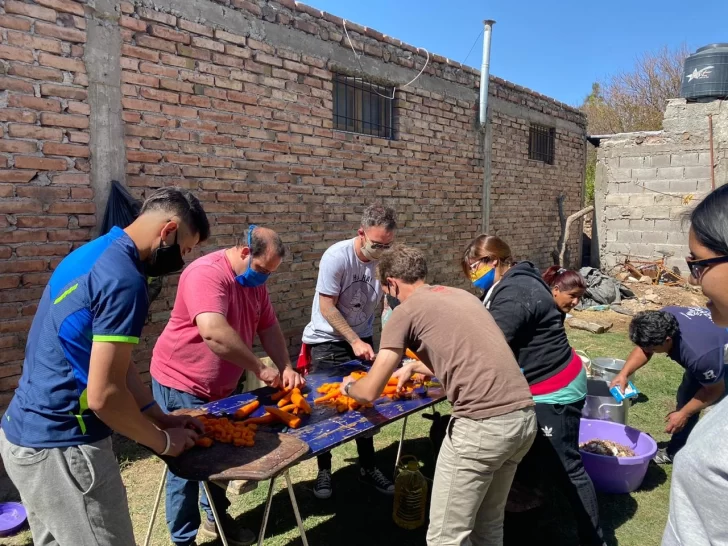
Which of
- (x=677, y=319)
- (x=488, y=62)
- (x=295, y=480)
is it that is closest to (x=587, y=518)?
(x=677, y=319)

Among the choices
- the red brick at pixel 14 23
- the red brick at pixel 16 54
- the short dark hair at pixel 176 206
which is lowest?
the short dark hair at pixel 176 206

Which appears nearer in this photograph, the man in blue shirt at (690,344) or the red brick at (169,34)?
the man in blue shirt at (690,344)

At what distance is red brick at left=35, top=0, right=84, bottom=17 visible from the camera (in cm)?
398

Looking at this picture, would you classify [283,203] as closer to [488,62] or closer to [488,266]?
[488,266]

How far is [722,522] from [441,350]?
161 centimetres

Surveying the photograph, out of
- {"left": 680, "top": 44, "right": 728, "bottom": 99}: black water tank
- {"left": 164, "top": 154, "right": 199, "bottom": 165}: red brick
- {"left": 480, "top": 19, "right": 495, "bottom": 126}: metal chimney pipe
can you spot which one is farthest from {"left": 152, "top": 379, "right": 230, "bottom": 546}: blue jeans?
{"left": 680, "top": 44, "right": 728, "bottom": 99}: black water tank

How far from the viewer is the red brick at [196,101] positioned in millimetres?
4875

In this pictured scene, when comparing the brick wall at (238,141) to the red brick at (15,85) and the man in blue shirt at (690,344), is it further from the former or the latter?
the man in blue shirt at (690,344)

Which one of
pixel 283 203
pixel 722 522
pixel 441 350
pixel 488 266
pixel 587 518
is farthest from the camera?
pixel 283 203

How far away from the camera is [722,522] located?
3.16ft

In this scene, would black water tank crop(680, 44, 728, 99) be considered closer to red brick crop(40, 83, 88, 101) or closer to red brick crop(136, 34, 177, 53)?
red brick crop(136, 34, 177, 53)

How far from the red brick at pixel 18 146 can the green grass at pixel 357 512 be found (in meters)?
2.53

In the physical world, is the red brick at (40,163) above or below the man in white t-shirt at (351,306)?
above

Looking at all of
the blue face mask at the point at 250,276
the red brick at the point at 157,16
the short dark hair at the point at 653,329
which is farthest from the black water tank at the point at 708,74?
the blue face mask at the point at 250,276
